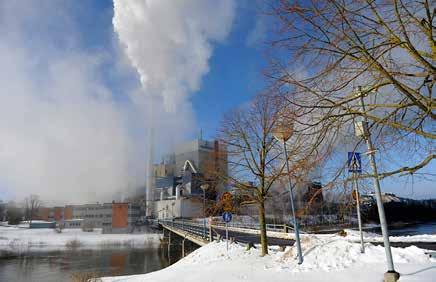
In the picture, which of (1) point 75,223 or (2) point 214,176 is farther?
(1) point 75,223

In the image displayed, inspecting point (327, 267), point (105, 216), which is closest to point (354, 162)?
point (327, 267)

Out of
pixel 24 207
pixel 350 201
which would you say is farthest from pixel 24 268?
pixel 24 207

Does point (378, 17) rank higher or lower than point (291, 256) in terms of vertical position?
higher

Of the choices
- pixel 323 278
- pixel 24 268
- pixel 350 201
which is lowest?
pixel 24 268

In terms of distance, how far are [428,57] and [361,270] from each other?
21.8 ft

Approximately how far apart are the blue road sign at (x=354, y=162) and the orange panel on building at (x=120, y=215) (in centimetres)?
11619

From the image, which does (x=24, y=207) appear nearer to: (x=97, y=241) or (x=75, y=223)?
(x=75, y=223)

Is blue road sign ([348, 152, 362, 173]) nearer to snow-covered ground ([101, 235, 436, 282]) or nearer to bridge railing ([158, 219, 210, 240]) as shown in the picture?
snow-covered ground ([101, 235, 436, 282])

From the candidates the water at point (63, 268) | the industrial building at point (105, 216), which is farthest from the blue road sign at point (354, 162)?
the industrial building at point (105, 216)

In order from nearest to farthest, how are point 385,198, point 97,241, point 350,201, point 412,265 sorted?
point 350,201, point 385,198, point 412,265, point 97,241

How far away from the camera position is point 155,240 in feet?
282

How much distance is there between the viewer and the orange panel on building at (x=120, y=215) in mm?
113688

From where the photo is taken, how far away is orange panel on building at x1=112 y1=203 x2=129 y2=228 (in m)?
114

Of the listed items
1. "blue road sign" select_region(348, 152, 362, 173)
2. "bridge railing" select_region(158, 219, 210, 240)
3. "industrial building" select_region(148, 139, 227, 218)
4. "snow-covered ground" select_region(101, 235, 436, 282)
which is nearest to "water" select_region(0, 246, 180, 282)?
"bridge railing" select_region(158, 219, 210, 240)
